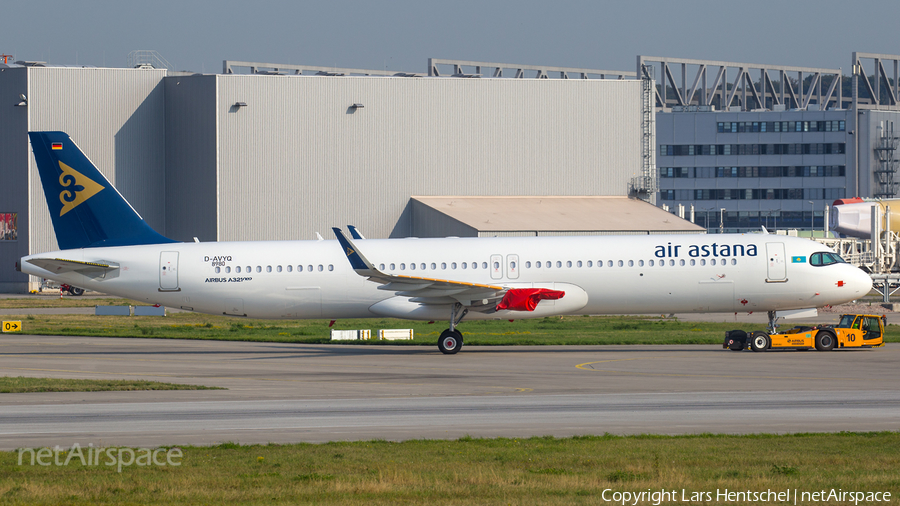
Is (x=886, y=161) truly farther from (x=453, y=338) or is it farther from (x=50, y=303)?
(x=453, y=338)

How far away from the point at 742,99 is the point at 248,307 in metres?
137

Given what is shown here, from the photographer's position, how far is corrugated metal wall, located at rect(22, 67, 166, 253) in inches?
3314

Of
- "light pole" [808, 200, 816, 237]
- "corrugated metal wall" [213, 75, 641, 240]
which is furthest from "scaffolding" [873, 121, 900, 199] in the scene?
"corrugated metal wall" [213, 75, 641, 240]

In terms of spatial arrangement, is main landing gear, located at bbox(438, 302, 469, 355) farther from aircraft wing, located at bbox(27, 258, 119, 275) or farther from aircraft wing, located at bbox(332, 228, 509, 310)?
aircraft wing, located at bbox(27, 258, 119, 275)

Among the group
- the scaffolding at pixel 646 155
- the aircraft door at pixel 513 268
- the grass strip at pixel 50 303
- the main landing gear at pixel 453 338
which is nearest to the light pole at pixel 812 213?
the scaffolding at pixel 646 155

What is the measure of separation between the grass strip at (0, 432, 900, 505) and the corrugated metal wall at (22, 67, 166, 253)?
73.3m

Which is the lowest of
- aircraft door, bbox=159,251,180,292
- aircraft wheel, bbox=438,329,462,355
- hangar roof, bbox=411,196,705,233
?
aircraft wheel, bbox=438,329,462,355

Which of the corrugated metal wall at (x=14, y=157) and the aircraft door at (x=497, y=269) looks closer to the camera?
the aircraft door at (x=497, y=269)

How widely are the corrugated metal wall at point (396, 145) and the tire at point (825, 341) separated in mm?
53118

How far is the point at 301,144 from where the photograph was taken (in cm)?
8312

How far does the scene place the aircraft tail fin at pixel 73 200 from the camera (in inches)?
1473

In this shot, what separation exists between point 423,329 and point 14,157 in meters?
53.2

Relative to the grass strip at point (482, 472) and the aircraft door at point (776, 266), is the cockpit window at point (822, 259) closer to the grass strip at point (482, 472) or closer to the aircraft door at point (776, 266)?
the aircraft door at point (776, 266)

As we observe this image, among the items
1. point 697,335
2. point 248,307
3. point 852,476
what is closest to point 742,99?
point 697,335
